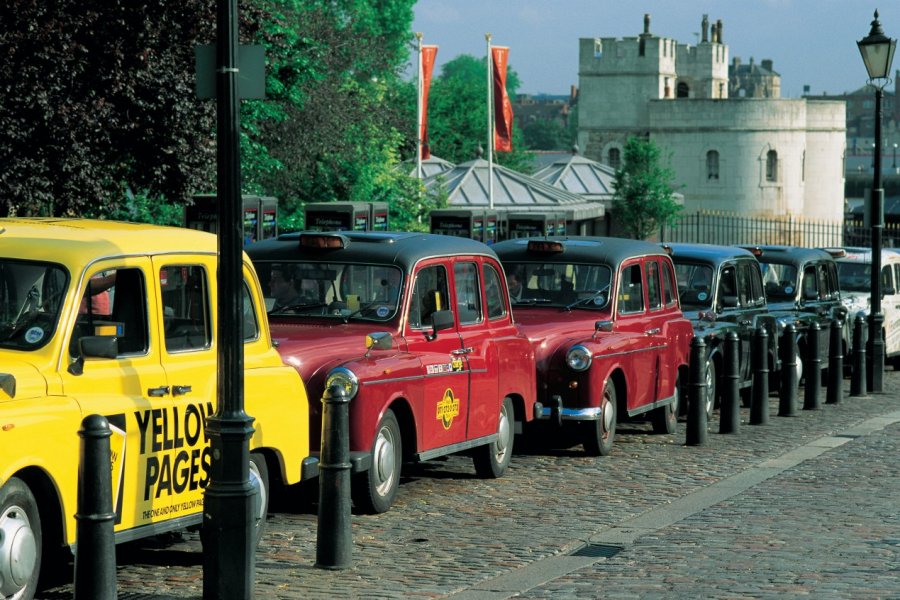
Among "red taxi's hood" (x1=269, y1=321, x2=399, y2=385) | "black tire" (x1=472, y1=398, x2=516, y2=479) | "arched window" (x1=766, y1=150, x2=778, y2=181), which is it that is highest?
"arched window" (x1=766, y1=150, x2=778, y2=181)

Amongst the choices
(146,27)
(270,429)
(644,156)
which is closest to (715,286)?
(146,27)

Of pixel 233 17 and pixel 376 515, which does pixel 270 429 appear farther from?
pixel 233 17

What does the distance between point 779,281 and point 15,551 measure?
15.3m

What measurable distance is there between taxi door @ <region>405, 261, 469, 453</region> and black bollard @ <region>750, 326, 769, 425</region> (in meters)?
5.67

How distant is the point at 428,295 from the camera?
37.0 ft

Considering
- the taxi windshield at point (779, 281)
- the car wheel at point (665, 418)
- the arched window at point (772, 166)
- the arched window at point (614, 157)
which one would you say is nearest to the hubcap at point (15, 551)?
the car wheel at point (665, 418)

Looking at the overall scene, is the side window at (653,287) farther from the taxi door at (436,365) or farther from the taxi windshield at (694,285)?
the taxi door at (436,365)

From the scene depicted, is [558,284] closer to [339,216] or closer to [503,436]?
[503,436]

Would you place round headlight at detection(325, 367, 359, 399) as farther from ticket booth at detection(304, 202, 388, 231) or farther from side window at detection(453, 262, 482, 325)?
ticket booth at detection(304, 202, 388, 231)

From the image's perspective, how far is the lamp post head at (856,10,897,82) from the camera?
21219 millimetres

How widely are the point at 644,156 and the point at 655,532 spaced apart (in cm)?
6505

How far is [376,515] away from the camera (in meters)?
10.2

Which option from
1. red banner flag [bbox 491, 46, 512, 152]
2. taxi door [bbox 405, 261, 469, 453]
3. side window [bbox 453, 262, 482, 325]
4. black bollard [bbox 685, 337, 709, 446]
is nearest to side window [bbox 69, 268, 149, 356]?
taxi door [bbox 405, 261, 469, 453]

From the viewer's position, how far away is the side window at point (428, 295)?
1109 centimetres
